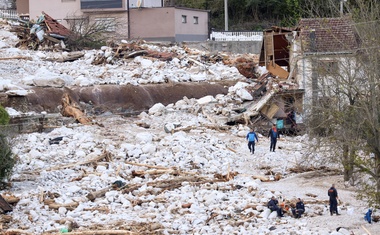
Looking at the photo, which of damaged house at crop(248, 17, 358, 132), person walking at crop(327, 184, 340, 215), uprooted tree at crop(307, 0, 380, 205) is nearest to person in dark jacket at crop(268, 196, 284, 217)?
person walking at crop(327, 184, 340, 215)

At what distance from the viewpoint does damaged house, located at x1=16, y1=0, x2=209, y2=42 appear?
4081 cm

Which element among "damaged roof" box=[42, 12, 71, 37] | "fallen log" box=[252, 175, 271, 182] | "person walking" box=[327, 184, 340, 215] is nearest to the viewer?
"person walking" box=[327, 184, 340, 215]

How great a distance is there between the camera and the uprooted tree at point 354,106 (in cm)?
1416

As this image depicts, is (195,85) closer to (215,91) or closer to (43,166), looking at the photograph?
(215,91)

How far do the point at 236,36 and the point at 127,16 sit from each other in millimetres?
6594

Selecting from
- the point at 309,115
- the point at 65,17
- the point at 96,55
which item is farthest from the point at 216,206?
the point at 65,17

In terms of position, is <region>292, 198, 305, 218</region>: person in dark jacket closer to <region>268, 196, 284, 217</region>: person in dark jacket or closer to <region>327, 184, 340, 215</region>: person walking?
<region>268, 196, 284, 217</region>: person in dark jacket

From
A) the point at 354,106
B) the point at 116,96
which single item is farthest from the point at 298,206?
the point at 116,96

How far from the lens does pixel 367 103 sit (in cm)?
1498

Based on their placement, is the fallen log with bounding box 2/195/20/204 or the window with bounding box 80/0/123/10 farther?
the window with bounding box 80/0/123/10

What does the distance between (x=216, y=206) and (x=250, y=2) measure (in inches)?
1236

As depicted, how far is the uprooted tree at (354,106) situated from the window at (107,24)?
2151 cm

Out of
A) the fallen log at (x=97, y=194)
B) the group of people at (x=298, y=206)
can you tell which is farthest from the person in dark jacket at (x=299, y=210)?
the fallen log at (x=97, y=194)

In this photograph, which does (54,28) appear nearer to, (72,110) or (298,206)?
(72,110)
